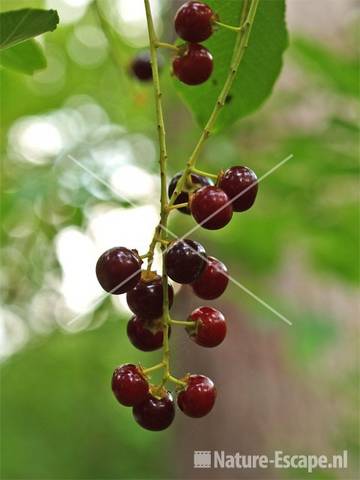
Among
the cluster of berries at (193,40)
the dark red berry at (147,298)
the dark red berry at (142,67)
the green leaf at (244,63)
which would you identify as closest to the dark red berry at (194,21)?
the cluster of berries at (193,40)

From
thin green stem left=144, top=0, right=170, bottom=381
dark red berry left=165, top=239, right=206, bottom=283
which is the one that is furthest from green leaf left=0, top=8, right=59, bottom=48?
dark red berry left=165, top=239, right=206, bottom=283

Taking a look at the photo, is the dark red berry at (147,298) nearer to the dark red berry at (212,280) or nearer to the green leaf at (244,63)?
the dark red berry at (212,280)

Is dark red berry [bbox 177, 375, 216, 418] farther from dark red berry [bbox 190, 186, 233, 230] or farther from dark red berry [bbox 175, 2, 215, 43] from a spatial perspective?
dark red berry [bbox 175, 2, 215, 43]

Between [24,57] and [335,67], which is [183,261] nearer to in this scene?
[24,57]

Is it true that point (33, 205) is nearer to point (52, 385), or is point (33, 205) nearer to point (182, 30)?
point (182, 30)

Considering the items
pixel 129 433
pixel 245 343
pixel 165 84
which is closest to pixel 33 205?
pixel 165 84

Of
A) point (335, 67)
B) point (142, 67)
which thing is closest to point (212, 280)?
point (142, 67)
